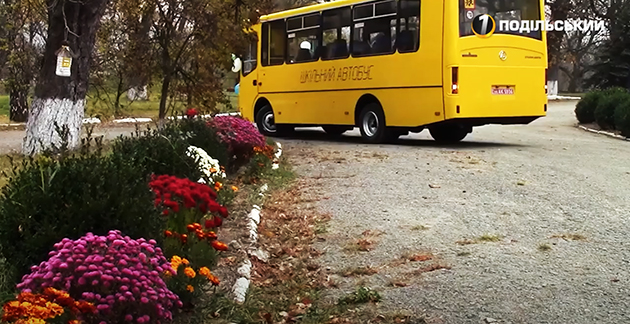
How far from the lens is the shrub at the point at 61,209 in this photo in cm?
454

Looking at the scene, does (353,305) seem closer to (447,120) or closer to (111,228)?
(111,228)

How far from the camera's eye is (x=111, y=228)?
467 centimetres

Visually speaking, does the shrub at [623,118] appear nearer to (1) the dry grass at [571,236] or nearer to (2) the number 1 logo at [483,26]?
(2) the number 1 logo at [483,26]

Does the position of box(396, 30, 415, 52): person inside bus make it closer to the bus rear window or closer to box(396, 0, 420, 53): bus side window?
box(396, 0, 420, 53): bus side window

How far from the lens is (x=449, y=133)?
17.9m

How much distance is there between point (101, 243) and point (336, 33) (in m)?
14.0

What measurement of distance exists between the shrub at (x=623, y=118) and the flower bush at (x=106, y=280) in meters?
17.4

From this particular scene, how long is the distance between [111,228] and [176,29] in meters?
14.9

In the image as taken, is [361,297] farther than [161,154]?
No

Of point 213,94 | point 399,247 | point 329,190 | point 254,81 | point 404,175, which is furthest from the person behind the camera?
point 254,81

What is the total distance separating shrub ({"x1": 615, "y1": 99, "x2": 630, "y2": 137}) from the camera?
1944 centimetres

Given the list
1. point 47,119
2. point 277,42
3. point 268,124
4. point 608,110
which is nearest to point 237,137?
point 47,119

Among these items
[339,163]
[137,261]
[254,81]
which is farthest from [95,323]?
[254,81]

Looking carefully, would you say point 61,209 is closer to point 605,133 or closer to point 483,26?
point 483,26
